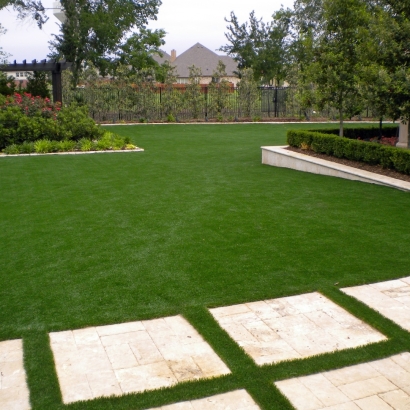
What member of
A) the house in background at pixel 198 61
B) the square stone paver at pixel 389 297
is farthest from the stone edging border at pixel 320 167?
the house in background at pixel 198 61

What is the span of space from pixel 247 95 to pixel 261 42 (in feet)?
52.1

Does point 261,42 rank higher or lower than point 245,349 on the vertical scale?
higher

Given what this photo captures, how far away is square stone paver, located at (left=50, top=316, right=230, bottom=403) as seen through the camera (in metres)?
3.27

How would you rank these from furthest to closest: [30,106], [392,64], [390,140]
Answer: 1. [30,106]
2. [390,140]
3. [392,64]

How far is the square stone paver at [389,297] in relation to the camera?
4211mm

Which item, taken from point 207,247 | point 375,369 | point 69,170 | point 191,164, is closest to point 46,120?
point 69,170

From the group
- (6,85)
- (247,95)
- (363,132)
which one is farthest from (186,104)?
(363,132)

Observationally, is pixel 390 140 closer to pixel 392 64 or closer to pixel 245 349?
pixel 392 64

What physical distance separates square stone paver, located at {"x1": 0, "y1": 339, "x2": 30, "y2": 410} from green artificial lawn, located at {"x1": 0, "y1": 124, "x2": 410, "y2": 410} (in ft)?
0.19

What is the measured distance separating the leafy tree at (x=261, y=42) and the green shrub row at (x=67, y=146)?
1003 inches

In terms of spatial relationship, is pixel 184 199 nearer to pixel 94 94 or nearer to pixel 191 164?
pixel 191 164

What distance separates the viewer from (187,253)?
561cm

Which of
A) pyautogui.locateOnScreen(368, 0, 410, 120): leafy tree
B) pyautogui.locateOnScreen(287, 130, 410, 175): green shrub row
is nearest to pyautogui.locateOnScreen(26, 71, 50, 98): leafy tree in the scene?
pyautogui.locateOnScreen(287, 130, 410, 175): green shrub row

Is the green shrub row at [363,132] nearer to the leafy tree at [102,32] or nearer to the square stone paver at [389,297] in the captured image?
the square stone paver at [389,297]
